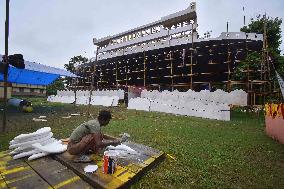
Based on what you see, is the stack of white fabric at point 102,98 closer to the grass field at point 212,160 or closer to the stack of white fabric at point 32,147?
the grass field at point 212,160

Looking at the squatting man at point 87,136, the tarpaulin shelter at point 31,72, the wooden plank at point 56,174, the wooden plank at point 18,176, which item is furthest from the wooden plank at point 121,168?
the tarpaulin shelter at point 31,72

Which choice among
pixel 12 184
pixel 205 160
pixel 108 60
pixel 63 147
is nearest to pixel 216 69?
pixel 108 60

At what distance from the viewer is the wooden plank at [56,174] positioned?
3.74 m

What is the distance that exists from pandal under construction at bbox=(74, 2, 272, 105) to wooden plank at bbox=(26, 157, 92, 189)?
582 inches

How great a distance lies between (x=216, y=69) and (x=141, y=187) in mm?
20336

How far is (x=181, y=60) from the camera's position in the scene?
953 inches

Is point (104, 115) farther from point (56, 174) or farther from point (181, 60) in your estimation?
point (181, 60)

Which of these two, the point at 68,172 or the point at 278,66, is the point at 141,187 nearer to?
the point at 68,172

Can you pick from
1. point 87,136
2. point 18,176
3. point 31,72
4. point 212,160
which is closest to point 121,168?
point 87,136

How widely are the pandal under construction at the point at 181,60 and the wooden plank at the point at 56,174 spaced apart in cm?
1479

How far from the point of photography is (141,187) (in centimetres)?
389

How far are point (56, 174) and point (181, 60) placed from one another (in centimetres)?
2164

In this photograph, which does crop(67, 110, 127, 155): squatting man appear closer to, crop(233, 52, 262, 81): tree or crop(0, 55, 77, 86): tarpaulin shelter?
crop(233, 52, 262, 81): tree

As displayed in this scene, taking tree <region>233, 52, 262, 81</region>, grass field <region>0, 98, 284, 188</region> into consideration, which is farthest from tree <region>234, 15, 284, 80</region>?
grass field <region>0, 98, 284, 188</region>
